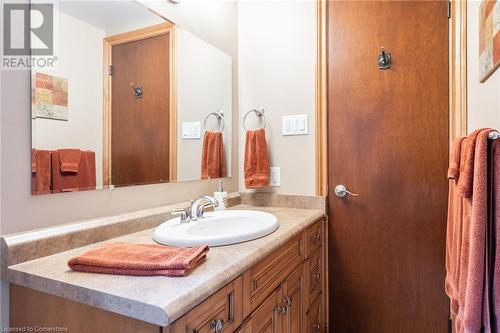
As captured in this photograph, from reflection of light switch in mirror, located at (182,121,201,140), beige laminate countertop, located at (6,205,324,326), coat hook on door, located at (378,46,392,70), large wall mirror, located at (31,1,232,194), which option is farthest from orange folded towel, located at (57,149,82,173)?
coat hook on door, located at (378,46,392,70)

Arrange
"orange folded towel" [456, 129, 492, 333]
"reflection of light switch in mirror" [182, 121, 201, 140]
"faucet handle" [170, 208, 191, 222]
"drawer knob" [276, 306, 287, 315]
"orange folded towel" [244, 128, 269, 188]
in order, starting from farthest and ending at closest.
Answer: "orange folded towel" [244, 128, 269, 188]
"reflection of light switch in mirror" [182, 121, 201, 140]
"faucet handle" [170, 208, 191, 222]
"drawer knob" [276, 306, 287, 315]
"orange folded towel" [456, 129, 492, 333]

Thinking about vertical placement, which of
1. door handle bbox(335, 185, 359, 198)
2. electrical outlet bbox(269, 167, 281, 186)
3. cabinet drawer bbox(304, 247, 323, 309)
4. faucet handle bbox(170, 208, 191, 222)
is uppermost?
electrical outlet bbox(269, 167, 281, 186)

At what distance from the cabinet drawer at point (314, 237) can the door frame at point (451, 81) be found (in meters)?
0.20

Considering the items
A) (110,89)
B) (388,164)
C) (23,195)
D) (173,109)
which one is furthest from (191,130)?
(388,164)

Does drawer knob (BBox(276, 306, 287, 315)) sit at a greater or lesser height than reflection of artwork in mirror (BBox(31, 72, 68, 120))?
lesser

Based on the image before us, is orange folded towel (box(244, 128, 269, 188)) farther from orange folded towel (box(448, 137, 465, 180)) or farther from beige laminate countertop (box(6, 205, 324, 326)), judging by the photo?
orange folded towel (box(448, 137, 465, 180))

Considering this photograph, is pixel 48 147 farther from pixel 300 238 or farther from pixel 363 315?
pixel 363 315

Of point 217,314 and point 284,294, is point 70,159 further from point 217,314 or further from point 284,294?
point 284,294

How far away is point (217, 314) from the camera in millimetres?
737

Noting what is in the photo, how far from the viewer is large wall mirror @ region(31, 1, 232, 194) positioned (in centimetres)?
94

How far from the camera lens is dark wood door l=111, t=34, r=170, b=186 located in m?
1.15

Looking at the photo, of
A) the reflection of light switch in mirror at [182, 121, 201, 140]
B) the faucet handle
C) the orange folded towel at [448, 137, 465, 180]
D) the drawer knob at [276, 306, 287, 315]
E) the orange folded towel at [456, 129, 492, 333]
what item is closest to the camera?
the orange folded towel at [456, 129, 492, 333]

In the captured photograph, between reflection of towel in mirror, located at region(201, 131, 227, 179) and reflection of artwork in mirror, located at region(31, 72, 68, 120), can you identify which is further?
reflection of towel in mirror, located at region(201, 131, 227, 179)

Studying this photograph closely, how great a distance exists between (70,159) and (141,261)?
0.49 m
